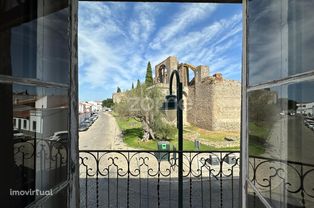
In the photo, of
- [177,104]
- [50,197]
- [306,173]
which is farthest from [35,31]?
[177,104]

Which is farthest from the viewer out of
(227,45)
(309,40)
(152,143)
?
(227,45)

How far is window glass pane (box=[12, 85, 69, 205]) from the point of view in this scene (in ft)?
2.70

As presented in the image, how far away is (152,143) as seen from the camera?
1427 cm

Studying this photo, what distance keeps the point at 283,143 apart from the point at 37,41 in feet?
3.12

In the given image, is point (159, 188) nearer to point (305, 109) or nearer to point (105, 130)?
point (305, 109)

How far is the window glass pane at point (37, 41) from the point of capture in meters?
0.77

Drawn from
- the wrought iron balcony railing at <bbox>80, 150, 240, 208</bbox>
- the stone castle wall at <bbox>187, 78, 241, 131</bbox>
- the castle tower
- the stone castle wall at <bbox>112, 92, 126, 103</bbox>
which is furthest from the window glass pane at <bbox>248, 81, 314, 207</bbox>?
the castle tower

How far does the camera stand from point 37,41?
0.97 m

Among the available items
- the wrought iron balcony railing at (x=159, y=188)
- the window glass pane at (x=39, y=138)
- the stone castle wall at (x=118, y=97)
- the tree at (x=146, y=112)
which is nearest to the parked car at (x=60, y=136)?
the window glass pane at (x=39, y=138)

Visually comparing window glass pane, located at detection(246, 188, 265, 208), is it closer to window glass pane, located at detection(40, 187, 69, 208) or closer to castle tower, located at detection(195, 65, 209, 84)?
window glass pane, located at detection(40, 187, 69, 208)

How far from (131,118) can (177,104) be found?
13.3m

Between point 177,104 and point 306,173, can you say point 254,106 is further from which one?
point 177,104

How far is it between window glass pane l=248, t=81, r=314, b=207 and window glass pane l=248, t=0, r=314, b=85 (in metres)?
0.07

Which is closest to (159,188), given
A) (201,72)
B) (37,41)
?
(37,41)
